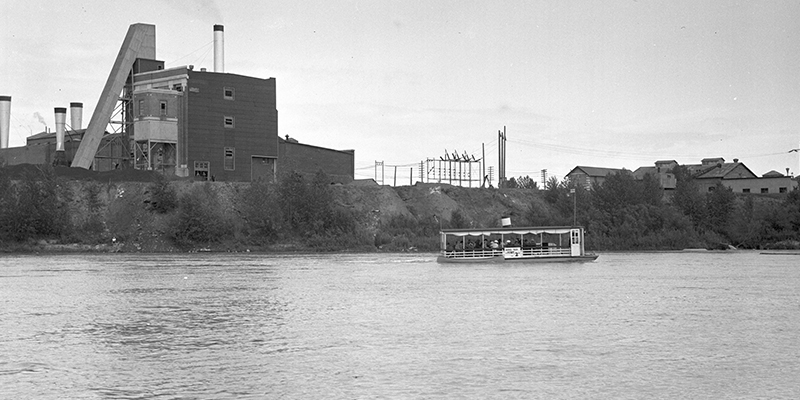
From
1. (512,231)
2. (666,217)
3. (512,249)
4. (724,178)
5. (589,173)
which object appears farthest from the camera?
(589,173)

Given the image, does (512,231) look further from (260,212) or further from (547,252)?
(260,212)

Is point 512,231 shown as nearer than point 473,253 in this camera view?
Yes

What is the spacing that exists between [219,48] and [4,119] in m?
32.5

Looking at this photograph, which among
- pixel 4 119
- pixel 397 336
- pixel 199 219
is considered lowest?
pixel 397 336

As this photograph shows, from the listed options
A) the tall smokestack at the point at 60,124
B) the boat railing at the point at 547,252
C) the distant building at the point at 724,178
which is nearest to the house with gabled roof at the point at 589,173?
the distant building at the point at 724,178

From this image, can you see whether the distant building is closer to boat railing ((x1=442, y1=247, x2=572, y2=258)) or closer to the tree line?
the tree line

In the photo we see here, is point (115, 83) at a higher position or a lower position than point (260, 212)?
higher

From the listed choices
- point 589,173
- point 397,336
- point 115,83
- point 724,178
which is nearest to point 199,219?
point 115,83

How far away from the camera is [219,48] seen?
350 ft

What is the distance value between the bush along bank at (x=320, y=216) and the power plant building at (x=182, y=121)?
9.95ft

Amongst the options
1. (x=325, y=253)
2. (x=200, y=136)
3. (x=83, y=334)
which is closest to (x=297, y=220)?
(x=325, y=253)

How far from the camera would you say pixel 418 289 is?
167 ft

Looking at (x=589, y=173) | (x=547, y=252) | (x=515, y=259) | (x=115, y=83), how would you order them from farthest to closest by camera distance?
(x=589, y=173), (x=115, y=83), (x=547, y=252), (x=515, y=259)

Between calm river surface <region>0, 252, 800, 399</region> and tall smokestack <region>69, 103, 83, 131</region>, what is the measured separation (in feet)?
202
